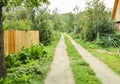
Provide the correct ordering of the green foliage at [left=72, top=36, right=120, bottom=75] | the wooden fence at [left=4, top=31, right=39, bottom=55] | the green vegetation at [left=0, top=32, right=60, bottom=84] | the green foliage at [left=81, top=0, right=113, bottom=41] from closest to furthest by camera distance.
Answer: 1. the green vegetation at [left=0, top=32, right=60, bottom=84]
2. the wooden fence at [left=4, top=31, right=39, bottom=55]
3. the green foliage at [left=72, top=36, right=120, bottom=75]
4. the green foliage at [left=81, top=0, right=113, bottom=41]

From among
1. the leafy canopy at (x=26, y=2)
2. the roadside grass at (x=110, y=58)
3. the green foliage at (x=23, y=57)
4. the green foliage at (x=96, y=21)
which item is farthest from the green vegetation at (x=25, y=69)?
the green foliage at (x=96, y=21)

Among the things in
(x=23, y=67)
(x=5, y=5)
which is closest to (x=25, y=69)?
(x=23, y=67)

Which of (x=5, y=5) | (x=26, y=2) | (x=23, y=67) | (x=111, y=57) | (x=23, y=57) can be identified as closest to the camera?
(x=5, y=5)

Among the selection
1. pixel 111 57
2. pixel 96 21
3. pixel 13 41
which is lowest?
pixel 111 57

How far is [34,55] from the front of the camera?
13.7 m

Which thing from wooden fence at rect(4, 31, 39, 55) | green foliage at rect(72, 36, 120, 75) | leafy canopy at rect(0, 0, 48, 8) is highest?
leafy canopy at rect(0, 0, 48, 8)

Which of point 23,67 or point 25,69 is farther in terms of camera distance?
point 23,67

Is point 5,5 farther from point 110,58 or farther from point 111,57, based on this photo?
point 111,57

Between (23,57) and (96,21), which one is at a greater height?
(96,21)

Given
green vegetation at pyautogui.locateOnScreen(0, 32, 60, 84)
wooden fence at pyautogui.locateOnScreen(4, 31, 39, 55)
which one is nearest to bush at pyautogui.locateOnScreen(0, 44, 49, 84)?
green vegetation at pyautogui.locateOnScreen(0, 32, 60, 84)

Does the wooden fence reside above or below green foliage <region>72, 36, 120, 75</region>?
above

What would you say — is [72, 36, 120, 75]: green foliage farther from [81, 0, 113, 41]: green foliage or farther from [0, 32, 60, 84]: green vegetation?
[81, 0, 113, 41]: green foliage

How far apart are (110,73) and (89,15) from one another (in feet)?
65.9

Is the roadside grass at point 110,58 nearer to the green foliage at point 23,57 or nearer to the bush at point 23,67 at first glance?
the bush at point 23,67
